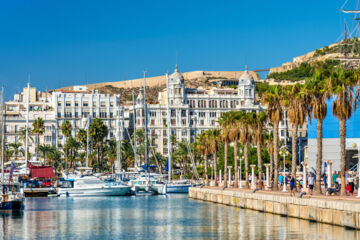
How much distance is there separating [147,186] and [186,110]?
66418 millimetres

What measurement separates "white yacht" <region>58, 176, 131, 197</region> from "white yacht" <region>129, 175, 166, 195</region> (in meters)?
5.28

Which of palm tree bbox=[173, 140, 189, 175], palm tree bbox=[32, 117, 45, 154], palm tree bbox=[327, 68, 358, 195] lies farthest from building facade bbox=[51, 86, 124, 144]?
palm tree bbox=[327, 68, 358, 195]

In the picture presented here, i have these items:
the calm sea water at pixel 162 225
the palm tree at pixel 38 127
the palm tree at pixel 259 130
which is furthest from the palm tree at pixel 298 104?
the palm tree at pixel 38 127

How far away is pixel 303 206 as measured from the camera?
4722 centimetres

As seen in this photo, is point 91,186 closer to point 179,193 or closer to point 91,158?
point 179,193

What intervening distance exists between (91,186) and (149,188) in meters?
9.87

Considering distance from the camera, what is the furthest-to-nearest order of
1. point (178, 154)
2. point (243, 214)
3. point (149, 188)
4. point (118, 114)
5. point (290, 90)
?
point (118, 114) < point (178, 154) < point (149, 188) < point (290, 90) < point (243, 214)

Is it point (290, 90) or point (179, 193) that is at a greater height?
point (290, 90)

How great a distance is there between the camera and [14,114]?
17388 cm

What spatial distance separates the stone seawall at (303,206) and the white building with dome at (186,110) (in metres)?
93.1

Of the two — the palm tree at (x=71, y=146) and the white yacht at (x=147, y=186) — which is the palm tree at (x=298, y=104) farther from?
the palm tree at (x=71, y=146)

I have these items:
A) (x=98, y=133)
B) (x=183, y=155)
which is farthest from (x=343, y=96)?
(x=98, y=133)

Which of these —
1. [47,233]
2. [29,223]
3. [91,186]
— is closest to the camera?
[47,233]

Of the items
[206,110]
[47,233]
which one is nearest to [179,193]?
[47,233]
